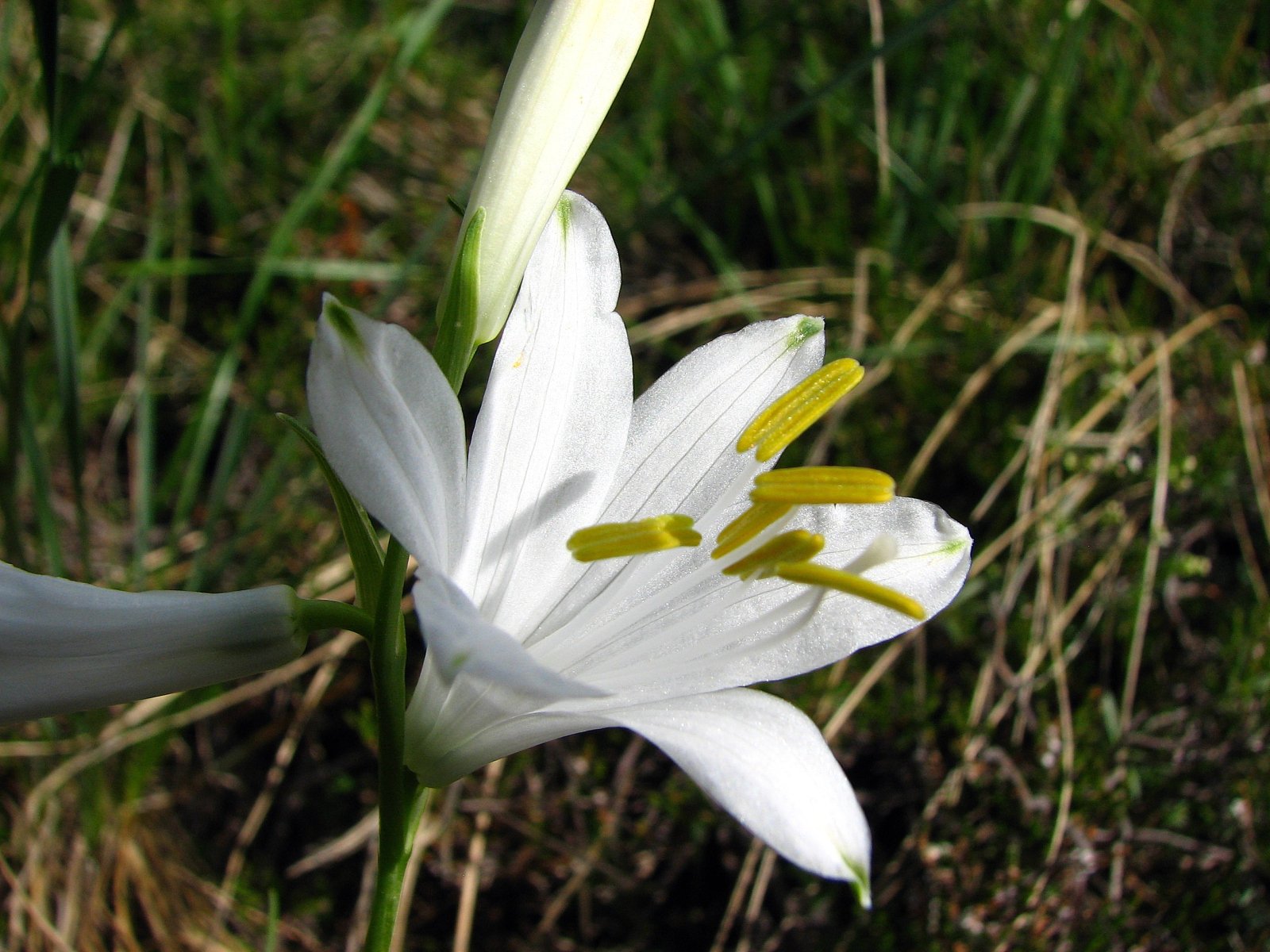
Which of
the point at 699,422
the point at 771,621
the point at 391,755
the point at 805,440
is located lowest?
the point at 805,440

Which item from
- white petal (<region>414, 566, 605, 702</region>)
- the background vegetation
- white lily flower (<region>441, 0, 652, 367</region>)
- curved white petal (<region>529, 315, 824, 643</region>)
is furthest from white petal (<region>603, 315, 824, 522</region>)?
the background vegetation

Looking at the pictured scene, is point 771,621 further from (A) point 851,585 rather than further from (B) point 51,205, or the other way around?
(B) point 51,205

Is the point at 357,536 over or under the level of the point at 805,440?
over

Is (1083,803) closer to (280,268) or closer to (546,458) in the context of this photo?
(546,458)

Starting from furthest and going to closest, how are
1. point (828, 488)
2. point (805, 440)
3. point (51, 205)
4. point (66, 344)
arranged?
point (805, 440), point (66, 344), point (51, 205), point (828, 488)

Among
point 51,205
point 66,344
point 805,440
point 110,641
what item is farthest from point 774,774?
point 805,440

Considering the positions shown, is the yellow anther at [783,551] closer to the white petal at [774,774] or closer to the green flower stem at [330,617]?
the white petal at [774,774]

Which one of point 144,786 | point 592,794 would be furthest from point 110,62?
point 592,794

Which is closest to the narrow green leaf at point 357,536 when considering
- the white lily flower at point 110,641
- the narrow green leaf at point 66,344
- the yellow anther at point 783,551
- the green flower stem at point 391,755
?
the green flower stem at point 391,755
